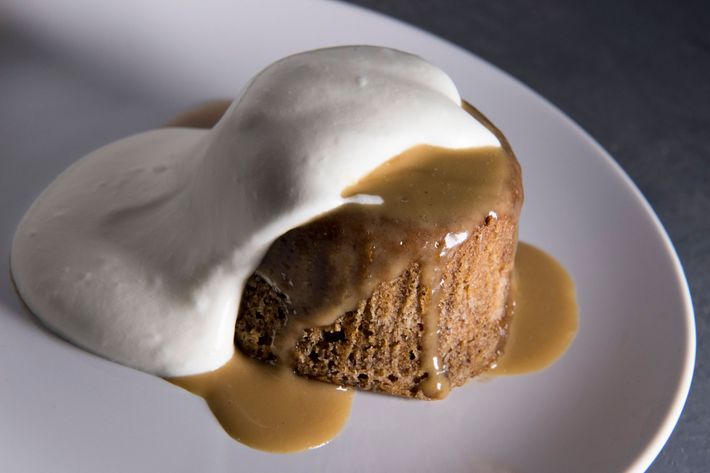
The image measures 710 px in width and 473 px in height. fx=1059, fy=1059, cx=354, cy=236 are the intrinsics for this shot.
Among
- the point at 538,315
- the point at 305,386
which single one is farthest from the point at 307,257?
the point at 538,315

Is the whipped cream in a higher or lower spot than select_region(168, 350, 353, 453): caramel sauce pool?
higher

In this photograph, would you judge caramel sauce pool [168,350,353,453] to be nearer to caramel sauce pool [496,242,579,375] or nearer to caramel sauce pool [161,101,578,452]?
caramel sauce pool [161,101,578,452]

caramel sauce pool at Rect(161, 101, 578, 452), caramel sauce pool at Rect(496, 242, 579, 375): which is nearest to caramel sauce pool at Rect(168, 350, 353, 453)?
caramel sauce pool at Rect(161, 101, 578, 452)

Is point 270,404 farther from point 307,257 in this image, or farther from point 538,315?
point 538,315

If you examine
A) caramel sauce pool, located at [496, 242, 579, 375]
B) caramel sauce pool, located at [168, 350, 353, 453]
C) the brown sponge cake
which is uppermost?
the brown sponge cake

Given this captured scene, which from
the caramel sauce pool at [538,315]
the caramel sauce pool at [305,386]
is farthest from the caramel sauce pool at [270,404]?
the caramel sauce pool at [538,315]
